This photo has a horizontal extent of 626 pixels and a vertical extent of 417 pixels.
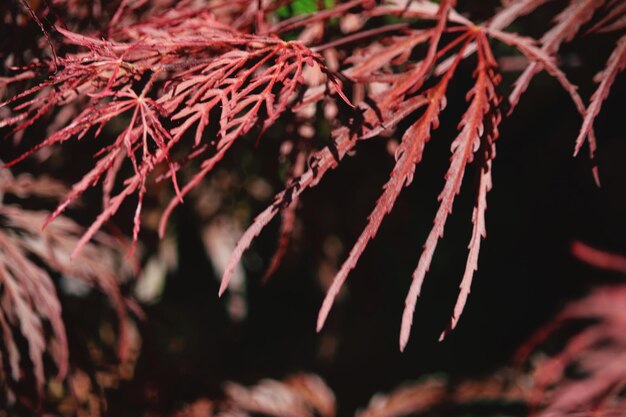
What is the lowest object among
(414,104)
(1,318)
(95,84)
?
(1,318)

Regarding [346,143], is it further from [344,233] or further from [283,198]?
[344,233]

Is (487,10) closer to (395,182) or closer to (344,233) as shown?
(395,182)

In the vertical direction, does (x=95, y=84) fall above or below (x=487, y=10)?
below

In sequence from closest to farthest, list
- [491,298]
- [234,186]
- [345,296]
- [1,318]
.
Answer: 1. [1,318]
2. [234,186]
3. [345,296]
4. [491,298]

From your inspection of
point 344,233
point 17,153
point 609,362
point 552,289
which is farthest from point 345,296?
point 609,362

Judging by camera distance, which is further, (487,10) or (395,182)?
(487,10)

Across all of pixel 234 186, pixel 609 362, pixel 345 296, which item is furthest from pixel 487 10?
pixel 345 296

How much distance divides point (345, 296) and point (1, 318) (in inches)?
53.0

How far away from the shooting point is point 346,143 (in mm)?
697

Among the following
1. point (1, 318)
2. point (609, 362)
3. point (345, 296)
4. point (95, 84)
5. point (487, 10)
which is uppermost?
point (487, 10)

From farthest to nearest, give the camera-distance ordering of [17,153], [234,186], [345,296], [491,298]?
[491,298]
[345,296]
[234,186]
[17,153]

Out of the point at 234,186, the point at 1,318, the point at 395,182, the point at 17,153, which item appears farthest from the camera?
the point at 234,186

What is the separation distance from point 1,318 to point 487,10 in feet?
3.26

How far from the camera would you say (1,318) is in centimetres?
92
